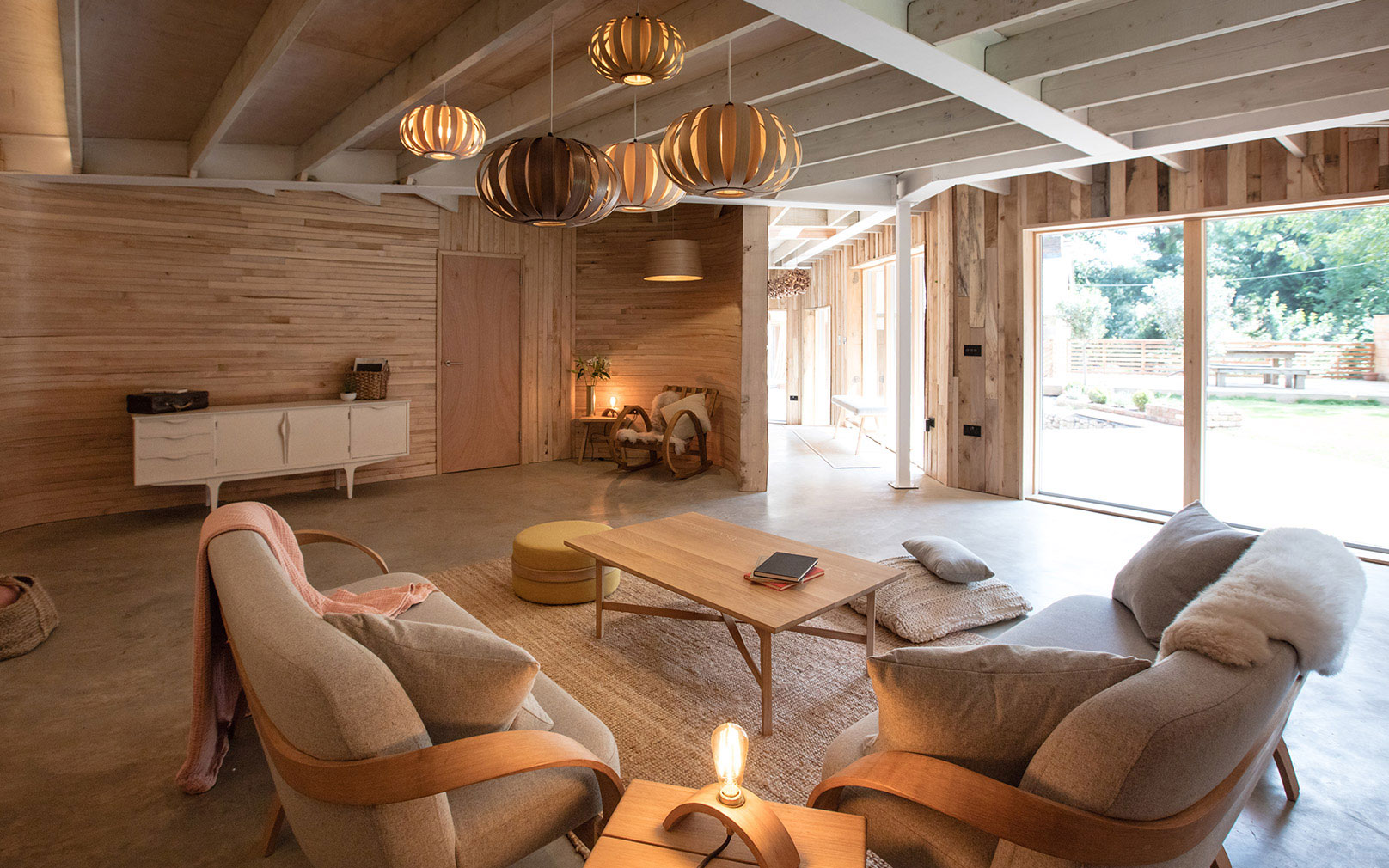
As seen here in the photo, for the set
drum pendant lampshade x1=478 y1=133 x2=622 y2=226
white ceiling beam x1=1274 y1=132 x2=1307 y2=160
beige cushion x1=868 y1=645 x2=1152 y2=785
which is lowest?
beige cushion x1=868 y1=645 x2=1152 y2=785

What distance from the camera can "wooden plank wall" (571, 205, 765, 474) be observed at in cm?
819

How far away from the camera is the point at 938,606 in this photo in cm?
369

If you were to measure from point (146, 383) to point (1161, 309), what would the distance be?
8055mm

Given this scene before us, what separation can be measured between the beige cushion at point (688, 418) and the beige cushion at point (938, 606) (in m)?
3.83

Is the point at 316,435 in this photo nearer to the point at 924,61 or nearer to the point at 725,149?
the point at 725,149

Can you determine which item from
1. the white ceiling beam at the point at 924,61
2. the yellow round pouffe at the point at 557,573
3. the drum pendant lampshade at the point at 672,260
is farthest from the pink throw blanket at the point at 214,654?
the drum pendant lampshade at the point at 672,260

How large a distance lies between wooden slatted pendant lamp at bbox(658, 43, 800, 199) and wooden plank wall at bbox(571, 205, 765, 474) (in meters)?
5.11

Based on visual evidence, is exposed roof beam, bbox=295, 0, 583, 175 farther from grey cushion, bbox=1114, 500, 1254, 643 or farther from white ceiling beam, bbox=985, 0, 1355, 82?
grey cushion, bbox=1114, 500, 1254, 643

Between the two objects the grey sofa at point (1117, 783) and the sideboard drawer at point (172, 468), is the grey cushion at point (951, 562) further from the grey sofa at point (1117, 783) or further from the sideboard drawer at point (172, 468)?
the sideboard drawer at point (172, 468)

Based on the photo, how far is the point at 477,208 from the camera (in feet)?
25.0

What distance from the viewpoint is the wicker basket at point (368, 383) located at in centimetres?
672

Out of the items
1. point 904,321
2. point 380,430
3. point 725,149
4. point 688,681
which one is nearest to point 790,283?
point 904,321

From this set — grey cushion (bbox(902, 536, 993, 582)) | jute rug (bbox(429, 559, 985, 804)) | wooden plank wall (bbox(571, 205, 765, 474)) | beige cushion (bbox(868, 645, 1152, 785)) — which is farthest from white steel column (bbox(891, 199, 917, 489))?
beige cushion (bbox(868, 645, 1152, 785))

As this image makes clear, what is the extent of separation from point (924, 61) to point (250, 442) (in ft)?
17.8
